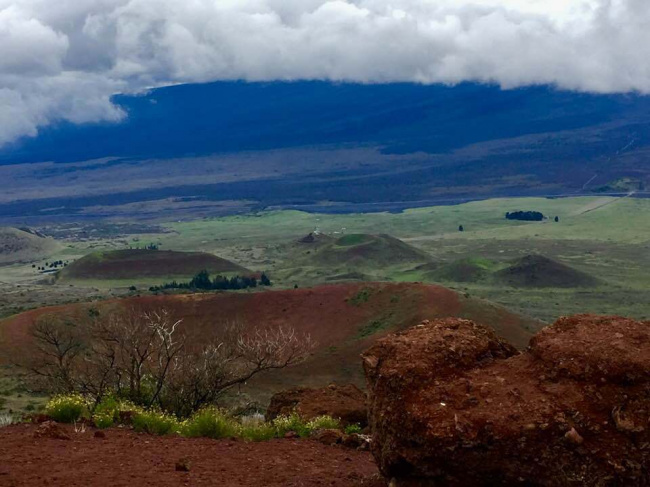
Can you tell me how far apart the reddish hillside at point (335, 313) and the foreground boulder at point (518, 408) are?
2171 cm

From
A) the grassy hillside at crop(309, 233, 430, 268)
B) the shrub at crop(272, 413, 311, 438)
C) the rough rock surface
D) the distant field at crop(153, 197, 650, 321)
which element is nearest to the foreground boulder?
the shrub at crop(272, 413, 311, 438)

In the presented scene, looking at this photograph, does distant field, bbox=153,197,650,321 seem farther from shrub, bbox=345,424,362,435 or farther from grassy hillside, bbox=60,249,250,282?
shrub, bbox=345,424,362,435

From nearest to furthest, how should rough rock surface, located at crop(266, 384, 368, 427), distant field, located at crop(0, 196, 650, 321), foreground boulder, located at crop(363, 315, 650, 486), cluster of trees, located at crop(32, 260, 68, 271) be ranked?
1. foreground boulder, located at crop(363, 315, 650, 486)
2. rough rock surface, located at crop(266, 384, 368, 427)
3. distant field, located at crop(0, 196, 650, 321)
4. cluster of trees, located at crop(32, 260, 68, 271)

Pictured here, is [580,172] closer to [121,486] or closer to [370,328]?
[370,328]

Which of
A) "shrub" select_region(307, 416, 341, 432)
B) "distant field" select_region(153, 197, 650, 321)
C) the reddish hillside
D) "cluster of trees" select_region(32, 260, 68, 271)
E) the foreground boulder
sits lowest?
"cluster of trees" select_region(32, 260, 68, 271)

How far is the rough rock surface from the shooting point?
42.5ft

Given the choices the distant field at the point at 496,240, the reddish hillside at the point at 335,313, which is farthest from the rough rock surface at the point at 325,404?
the distant field at the point at 496,240

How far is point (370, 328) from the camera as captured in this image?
111 feet

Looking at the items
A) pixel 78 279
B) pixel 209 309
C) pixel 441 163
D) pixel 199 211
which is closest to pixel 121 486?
pixel 209 309

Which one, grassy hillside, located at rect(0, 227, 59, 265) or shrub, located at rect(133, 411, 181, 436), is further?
grassy hillside, located at rect(0, 227, 59, 265)

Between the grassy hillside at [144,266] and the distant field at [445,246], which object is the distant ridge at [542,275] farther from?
the grassy hillside at [144,266]

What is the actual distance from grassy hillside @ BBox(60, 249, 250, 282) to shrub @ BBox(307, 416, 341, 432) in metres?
57.2

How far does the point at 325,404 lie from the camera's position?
13453 millimetres

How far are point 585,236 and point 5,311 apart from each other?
65.3m
